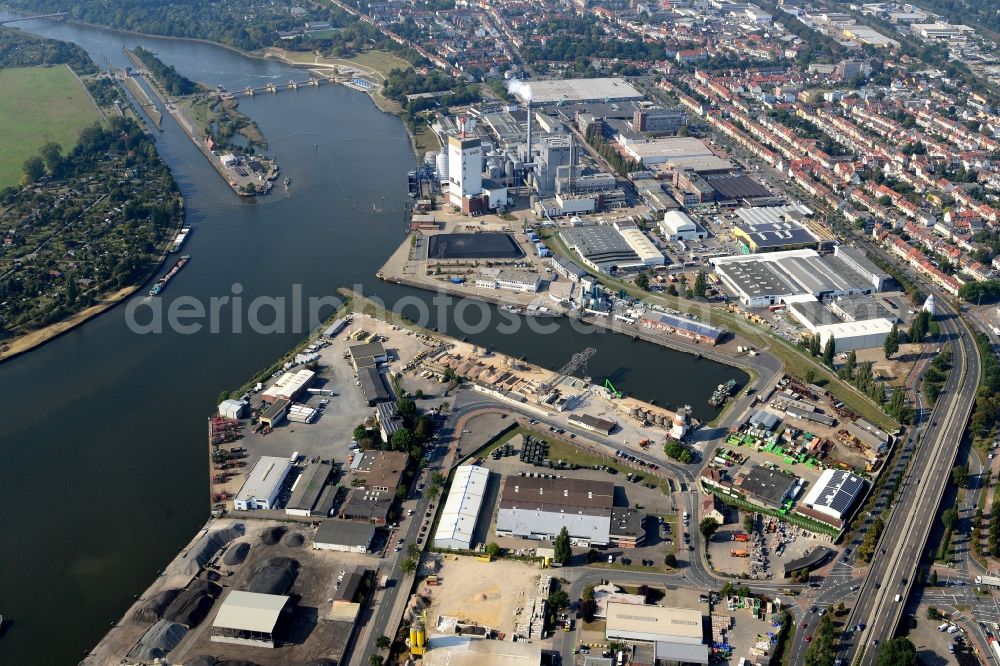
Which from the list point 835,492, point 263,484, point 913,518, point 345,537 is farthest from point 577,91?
point 345,537

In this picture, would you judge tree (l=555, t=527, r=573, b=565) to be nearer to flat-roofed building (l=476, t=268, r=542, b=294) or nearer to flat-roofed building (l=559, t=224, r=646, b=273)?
flat-roofed building (l=476, t=268, r=542, b=294)

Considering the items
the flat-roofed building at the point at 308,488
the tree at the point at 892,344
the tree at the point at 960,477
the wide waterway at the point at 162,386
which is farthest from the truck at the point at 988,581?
the flat-roofed building at the point at 308,488

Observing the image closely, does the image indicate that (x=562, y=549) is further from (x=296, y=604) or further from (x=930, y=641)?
(x=930, y=641)

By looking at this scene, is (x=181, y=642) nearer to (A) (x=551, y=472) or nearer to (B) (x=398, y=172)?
(A) (x=551, y=472)

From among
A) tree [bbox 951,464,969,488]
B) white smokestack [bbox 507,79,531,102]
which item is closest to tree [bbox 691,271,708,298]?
tree [bbox 951,464,969,488]

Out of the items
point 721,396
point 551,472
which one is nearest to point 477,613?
point 551,472

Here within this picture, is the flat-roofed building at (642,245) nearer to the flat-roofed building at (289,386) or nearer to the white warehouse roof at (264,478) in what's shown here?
the flat-roofed building at (289,386)
